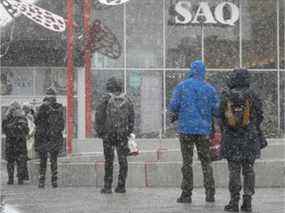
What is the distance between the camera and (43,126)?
13.6m

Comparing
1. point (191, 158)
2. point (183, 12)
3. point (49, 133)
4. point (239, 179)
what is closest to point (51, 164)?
point (49, 133)

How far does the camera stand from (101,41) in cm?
2723

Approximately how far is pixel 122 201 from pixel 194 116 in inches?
58.9

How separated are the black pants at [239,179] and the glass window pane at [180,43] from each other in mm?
18871

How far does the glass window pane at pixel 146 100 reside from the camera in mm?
27891

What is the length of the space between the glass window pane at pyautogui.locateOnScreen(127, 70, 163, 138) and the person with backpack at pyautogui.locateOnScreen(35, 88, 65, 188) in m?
14.2

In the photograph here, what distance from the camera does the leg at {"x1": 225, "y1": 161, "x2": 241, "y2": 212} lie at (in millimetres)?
9469

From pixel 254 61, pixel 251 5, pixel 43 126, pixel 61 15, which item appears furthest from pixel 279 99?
pixel 43 126

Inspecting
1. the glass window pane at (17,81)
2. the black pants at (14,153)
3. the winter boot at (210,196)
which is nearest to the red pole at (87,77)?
the glass window pane at (17,81)

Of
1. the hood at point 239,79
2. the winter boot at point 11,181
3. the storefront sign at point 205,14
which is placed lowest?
the winter boot at point 11,181

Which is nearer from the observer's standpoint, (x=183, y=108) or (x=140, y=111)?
(x=183, y=108)

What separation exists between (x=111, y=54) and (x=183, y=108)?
1784 centimetres

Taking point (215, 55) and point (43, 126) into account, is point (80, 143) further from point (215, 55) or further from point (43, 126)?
point (43, 126)

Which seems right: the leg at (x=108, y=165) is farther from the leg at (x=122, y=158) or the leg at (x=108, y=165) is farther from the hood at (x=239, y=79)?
the hood at (x=239, y=79)
